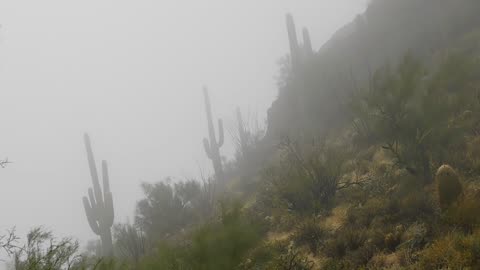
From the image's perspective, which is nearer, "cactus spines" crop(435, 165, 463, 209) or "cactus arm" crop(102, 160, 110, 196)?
"cactus spines" crop(435, 165, 463, 209)

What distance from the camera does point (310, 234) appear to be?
845 centimetres

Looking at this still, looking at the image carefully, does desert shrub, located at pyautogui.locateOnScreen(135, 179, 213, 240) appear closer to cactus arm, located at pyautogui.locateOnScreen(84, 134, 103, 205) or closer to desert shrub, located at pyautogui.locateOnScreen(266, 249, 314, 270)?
cactus arm, located at pyautogui.locateOnScreen(84, 134, 103, 205)

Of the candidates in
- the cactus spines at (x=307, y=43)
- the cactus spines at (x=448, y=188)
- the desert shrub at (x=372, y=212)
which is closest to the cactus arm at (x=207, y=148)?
the cactus spines at (x=307, y=43)

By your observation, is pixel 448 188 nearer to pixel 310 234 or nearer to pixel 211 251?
pixel 310 234

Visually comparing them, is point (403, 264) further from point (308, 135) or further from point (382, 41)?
point (382, 41)

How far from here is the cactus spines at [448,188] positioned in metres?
7.06

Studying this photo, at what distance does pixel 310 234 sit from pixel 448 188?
2778 mm

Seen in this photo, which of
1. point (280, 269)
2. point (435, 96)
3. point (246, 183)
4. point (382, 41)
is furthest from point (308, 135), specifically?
point (280, 269)

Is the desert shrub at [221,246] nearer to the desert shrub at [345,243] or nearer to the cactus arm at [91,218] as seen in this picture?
the desert shrub at [345,243]

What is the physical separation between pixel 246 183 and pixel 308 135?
3456 millimetres

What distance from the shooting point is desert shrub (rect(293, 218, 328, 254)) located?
26.8 ft

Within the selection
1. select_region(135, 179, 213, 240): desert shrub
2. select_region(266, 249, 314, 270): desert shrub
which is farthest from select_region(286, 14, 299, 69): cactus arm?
select_region(266, 249, 314, 270): desert shrub

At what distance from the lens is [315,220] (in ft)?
29.1

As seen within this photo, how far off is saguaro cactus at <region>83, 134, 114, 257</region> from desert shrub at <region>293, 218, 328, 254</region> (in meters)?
12.3
